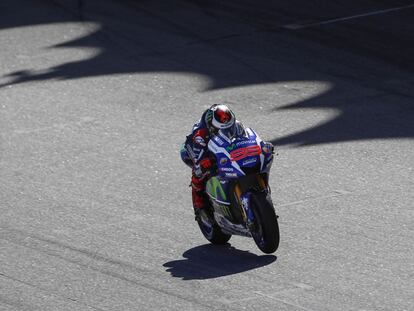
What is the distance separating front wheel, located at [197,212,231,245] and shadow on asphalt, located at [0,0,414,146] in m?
4.49

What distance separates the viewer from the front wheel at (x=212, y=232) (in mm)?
14023

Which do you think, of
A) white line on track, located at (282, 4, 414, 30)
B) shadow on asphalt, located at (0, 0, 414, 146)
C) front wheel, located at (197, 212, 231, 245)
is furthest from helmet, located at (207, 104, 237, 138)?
white line on track, located at (282, 4, 414, 30)

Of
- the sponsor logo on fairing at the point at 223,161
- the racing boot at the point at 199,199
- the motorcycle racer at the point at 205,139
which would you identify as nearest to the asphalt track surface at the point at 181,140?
the racing boot at the point at 199,199

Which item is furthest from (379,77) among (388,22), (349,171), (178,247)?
(178,247)

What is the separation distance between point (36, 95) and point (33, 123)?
Result: 1896 millimetres

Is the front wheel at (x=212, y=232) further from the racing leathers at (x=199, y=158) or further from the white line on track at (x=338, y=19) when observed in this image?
the white line on track at (x=338, y=19)

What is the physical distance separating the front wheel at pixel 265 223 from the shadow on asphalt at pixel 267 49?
5.32 metres

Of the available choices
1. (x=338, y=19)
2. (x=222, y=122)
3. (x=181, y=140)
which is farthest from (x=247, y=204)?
(x=338, y=19)

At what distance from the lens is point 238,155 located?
13.5 meters

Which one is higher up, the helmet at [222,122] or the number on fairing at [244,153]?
the helmet at [222,122]

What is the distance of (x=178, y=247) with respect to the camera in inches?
551

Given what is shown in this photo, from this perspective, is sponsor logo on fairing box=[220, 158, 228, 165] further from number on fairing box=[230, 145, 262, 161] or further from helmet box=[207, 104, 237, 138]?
helmet box=[207, 104, 237, 138]

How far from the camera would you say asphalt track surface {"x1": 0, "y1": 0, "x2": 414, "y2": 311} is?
1260 centimetres

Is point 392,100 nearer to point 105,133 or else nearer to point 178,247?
point 105,133
